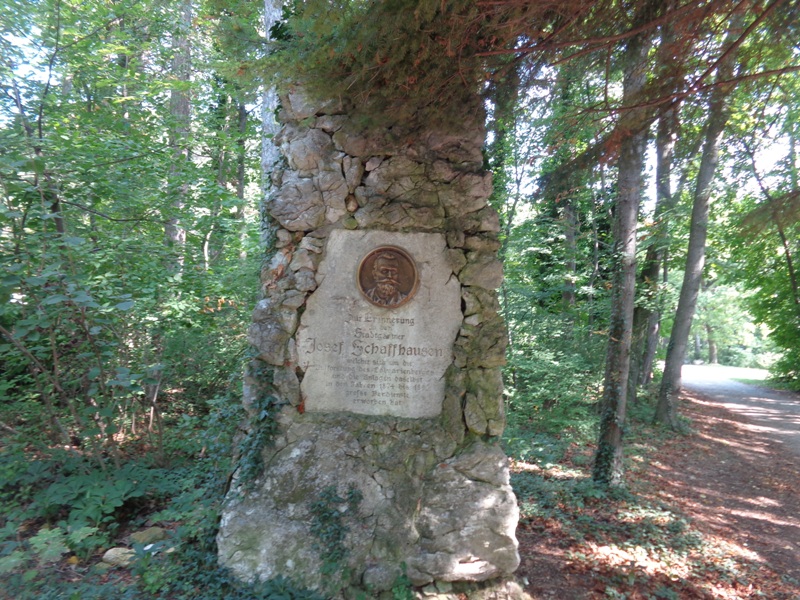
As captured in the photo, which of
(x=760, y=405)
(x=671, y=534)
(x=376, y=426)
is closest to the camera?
(x=376, y=426)

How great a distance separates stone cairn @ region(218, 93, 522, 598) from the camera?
10.6ft

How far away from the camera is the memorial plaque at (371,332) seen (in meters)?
3.58

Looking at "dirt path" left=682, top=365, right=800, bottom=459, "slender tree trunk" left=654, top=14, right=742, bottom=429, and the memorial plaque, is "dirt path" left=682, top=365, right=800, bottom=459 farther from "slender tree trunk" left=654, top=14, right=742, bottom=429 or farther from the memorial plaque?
the memorial plaque

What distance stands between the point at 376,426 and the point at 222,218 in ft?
16.4

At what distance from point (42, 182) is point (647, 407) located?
1208 cm

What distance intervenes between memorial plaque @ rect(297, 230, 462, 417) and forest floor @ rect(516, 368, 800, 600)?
1803 mm

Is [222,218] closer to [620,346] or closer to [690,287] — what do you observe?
[620,346]

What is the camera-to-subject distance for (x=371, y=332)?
360cm

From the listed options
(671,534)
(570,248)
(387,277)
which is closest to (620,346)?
(671,534)

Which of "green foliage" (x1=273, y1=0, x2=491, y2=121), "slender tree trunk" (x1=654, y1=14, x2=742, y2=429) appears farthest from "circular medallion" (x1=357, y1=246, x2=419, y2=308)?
"slender tree trunk" (x1=654, y1=14, x2=742, y2=429)

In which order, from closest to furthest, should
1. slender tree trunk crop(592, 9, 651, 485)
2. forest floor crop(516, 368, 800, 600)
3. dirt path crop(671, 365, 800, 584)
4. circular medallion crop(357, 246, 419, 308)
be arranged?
circular medallion crop(357, 246, 419, 308), forest floor crop(516, 368, 800, 600), dirt path crop(671, 365, 800, 584), slender tree trunk crop(592, 9, 651, 485)

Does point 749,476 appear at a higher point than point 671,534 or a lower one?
lower

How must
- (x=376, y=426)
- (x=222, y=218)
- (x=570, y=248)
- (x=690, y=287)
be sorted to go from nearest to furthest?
(x=376, y=426) → (x=222, y=218) → (x=570, y=248) → (x=690, y=287)

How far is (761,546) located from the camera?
15.9ft
